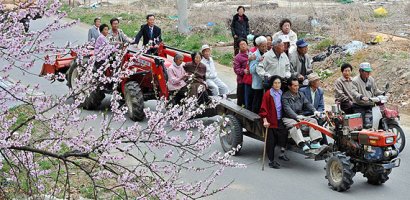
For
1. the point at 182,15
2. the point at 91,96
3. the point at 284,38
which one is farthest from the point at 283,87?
the point at 182,15

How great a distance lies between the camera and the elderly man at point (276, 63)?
1209 centimetres

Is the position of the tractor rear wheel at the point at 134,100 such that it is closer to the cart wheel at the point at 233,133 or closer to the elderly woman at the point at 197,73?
the elderly woman at the point at 197,73

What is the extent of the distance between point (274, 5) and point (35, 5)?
2866 cm

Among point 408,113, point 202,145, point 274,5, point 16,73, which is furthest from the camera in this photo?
point 274,5

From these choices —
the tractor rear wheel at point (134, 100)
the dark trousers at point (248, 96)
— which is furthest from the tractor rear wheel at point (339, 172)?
the tractor rear wheel at point (134, 100)

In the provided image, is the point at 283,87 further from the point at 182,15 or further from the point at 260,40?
the point at 182,15

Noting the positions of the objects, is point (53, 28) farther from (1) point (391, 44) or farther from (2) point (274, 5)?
(2) point (274, 5)

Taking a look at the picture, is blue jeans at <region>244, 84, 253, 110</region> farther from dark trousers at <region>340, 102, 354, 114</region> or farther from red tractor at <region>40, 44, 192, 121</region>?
red tractor at <region>40, 44, 192, 121</region>

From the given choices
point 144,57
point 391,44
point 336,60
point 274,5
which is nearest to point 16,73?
point 144,57

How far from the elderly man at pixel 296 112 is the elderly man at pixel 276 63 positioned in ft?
0.83

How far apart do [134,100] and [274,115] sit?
374 centimetres

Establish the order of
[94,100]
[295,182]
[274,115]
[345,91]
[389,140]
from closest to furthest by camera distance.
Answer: [389,140] < [295,182] < [274,115] < [345,91] < [94,100]

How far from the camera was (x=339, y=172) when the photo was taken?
10.6m

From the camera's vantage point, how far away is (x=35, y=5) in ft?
23.0
